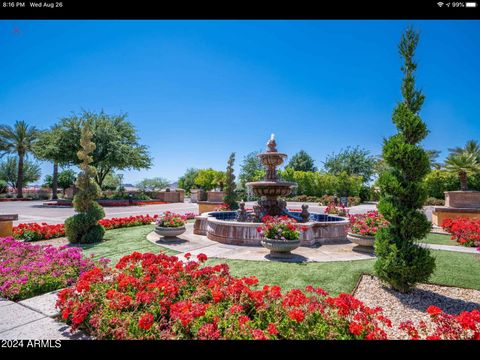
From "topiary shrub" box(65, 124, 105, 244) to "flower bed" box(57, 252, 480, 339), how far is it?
615 centimetres

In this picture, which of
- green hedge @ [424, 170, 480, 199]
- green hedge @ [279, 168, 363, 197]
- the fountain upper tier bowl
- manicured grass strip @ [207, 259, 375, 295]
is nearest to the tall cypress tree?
manicured grass strip @ [207, 259, 375, 295]

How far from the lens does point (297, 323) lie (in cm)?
307

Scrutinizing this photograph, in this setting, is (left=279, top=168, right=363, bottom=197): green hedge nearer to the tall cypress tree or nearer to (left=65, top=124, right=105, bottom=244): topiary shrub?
(left=65, top=124, right=105, bottom=244): topiary shrub

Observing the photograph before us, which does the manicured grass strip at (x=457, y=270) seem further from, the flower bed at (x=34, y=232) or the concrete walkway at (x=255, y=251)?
the flower bed at (x=34, y=232)

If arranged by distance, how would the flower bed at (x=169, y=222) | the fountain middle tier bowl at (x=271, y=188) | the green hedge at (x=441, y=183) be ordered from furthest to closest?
the green hedge at (x=441, y=183)
the fountain middle tier bowl at (x=271, y=188)
the flower bed at (x=169, y=222)

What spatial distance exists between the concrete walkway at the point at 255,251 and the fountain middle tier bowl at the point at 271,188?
118 inches

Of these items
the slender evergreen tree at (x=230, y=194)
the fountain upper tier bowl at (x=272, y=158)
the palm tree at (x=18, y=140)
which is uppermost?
the palm tree at (x=18, y=140)

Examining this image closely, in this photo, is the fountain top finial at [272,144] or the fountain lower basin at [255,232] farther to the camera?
the fountain top finial at [272,144]

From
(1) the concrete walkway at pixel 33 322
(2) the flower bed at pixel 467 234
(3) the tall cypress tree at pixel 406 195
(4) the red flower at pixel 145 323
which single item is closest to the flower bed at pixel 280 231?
(3) the tall cypress tree at pixel 406 195

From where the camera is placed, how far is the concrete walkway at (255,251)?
23.5 feet

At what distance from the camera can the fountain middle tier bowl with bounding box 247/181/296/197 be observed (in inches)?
426

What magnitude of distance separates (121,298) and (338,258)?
5.59 m

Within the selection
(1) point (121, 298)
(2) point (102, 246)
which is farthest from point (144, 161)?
(1) point (121, 298)
